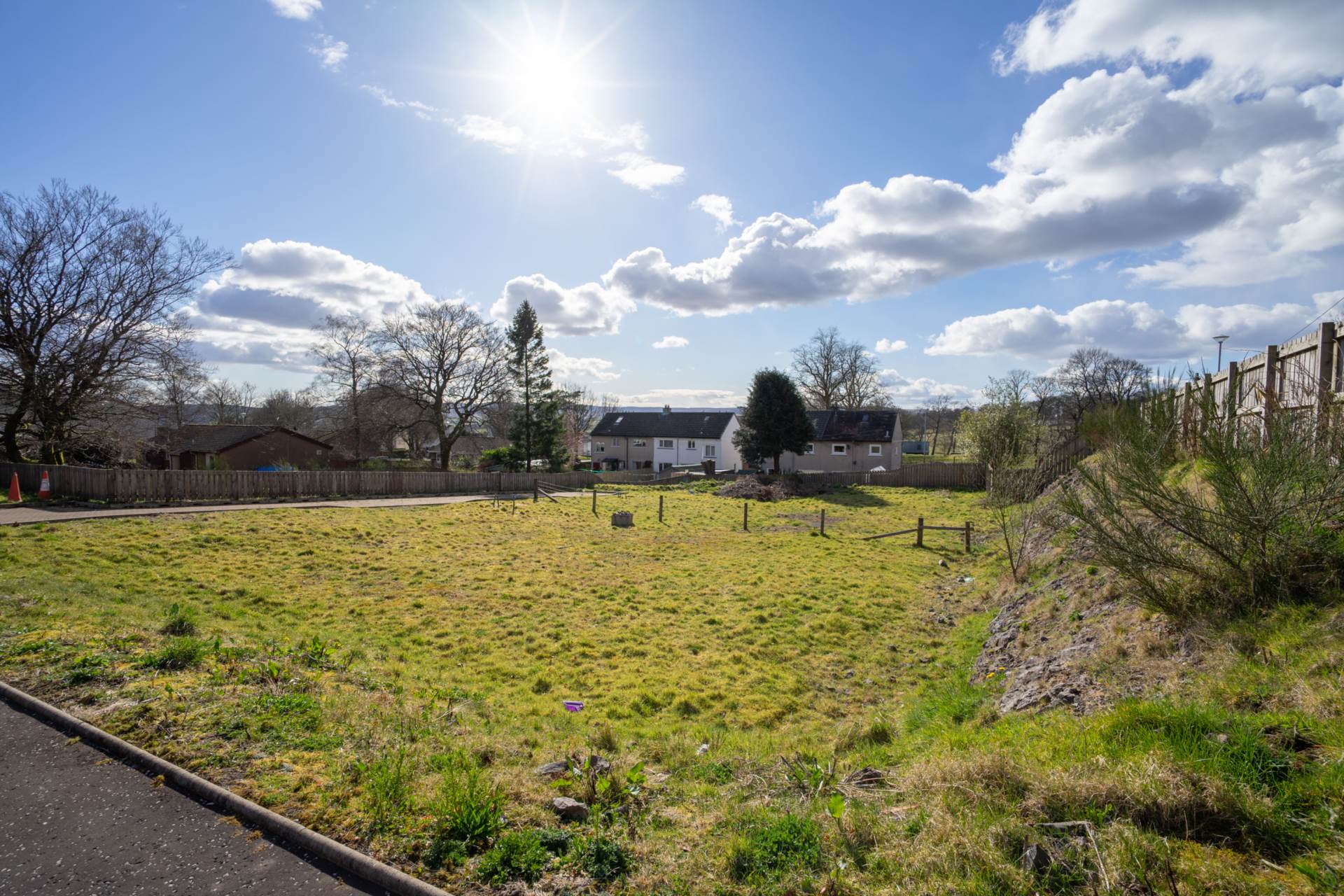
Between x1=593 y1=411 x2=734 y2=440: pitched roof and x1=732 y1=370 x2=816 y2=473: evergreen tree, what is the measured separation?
18.0 metres

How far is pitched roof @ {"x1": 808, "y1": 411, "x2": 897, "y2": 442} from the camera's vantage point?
4706 centimetres

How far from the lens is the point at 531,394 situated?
43.9m

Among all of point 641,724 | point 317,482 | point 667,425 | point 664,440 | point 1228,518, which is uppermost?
point 667,425

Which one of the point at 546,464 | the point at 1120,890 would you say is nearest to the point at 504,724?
the point at 1120,890

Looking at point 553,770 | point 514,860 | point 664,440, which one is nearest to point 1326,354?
point 553,770

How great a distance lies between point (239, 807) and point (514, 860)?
2.02 meters

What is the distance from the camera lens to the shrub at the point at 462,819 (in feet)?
12.2

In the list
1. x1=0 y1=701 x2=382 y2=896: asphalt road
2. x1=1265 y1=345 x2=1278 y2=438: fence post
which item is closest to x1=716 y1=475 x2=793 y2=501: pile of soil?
x1=1265 y1=345 x2=1278 y2=438: fence post

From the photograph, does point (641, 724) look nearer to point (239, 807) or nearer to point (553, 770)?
point (553, 770)

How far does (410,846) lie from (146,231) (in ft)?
105

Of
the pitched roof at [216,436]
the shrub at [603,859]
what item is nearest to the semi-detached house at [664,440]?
the pitched roof at [216,436]

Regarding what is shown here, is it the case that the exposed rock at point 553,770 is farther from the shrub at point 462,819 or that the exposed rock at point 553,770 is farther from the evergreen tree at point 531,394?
the evergreen tree at point 531,394

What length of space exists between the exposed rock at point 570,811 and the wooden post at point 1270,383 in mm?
6766

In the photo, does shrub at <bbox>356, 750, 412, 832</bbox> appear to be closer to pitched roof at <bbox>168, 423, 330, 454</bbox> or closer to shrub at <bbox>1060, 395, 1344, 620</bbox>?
shrub at <bbox>1060, 395, 1344, 620</bbox>
